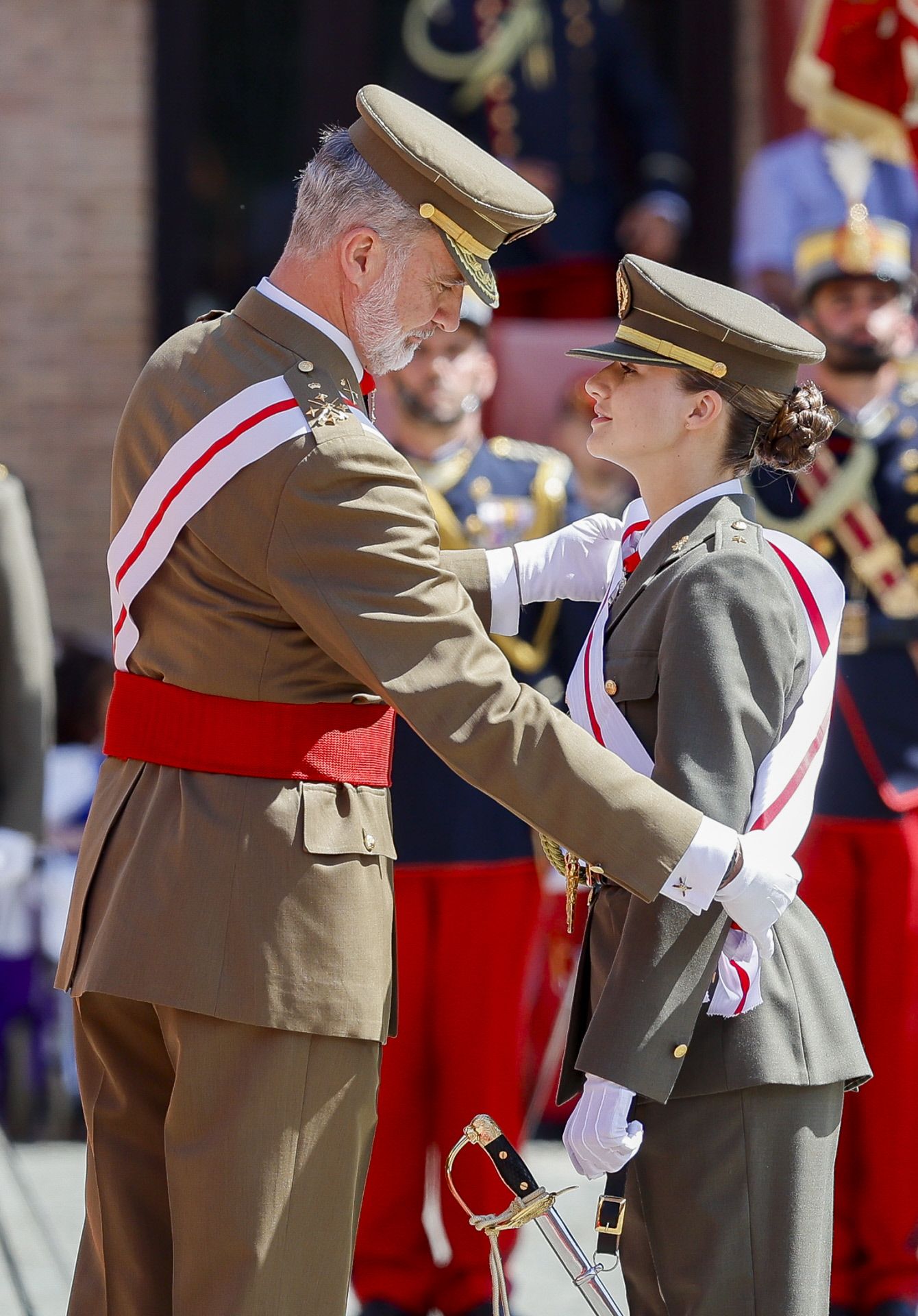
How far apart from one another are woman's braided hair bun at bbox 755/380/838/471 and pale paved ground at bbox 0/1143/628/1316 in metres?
1.98

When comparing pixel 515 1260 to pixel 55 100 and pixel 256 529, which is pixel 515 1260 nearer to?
pixel 256 529

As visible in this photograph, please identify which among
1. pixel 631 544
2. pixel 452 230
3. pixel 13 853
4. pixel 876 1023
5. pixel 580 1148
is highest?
pixel 452 230

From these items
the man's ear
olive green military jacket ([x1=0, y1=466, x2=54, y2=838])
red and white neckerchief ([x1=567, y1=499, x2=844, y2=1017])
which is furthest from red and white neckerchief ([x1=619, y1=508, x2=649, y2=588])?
olive green military jacket ([x1=0, y1=466, x2=54, y2=838])

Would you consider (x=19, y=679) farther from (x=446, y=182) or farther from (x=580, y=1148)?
(x=580, y=1148)

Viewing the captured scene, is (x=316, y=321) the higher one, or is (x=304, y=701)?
(x=316, y=321)

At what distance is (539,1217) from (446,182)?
4.28ft

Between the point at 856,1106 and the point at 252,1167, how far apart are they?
195cm

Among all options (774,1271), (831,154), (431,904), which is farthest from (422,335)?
(831,154)

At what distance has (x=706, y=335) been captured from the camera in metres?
2.48

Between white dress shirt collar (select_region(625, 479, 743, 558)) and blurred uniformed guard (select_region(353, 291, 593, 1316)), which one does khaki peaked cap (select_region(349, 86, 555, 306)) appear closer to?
white dress shirt collar (select_region(625, 479, 743, 558))

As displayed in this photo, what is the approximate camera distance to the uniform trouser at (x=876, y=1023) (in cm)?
381

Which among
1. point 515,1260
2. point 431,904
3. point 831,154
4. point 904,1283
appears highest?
point 831,154

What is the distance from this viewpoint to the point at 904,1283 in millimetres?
3742

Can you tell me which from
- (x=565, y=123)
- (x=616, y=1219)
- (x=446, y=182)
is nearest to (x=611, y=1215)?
(x=616, y=1219)
